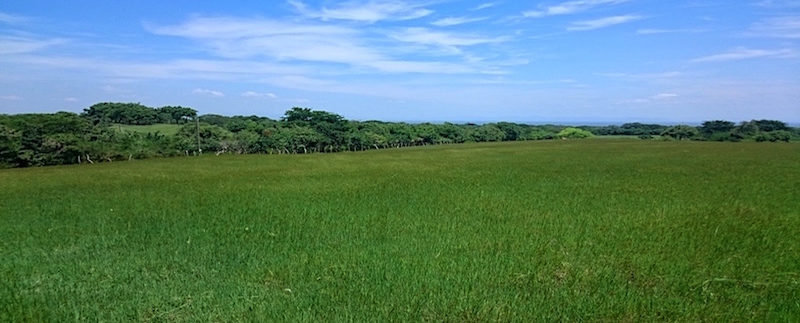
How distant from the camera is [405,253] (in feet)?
29.9

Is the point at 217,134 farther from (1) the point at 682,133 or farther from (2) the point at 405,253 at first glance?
(1) the point at 682,133

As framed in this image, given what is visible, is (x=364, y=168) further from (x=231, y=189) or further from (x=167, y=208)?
(x=167, y=208)

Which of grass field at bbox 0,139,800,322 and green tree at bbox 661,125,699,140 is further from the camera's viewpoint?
green tree at bbox 661,125,699,140

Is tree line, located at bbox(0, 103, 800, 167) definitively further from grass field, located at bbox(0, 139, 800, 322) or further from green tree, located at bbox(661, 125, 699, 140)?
grass field, located at bbox(0, 139, 800, 322)

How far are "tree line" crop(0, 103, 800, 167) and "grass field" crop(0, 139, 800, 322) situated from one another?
24646 millimetres

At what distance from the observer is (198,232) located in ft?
35.8

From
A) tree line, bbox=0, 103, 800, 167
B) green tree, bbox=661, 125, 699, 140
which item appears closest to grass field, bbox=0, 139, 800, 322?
tree line, bbox=0, 103, 800, 167

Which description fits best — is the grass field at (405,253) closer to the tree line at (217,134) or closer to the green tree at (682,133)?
the tree line at (217,134)

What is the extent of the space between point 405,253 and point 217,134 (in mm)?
57616

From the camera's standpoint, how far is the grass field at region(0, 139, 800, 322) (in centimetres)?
650

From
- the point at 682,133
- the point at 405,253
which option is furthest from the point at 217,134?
the point at 682,133

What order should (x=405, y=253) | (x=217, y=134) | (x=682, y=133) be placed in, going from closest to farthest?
(x=405, y=253), (x=217, y=134), (x=682, y=133)

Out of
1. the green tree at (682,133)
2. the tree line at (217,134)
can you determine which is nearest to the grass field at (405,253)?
the tree line at (217,134)

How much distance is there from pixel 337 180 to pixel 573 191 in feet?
33.4
